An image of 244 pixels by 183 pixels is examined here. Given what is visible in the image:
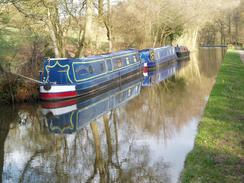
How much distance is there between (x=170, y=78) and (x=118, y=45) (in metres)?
7.20

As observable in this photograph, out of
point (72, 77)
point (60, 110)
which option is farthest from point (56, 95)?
point (60, 110)

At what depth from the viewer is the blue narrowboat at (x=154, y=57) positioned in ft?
76.1

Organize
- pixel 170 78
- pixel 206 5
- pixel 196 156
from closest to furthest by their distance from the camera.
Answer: pixel 196 156 → pixel 170 78 → pixel 206 5

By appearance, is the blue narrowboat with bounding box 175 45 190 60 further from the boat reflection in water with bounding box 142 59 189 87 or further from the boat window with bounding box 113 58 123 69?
the boat window with bounding box 113 58 123 69

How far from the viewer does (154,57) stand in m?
24.1

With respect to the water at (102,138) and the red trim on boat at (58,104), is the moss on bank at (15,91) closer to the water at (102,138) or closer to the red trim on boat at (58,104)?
the water at (102,138)

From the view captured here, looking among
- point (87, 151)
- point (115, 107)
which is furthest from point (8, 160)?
point (115, 107)

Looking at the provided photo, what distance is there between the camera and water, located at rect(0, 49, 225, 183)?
671 cm

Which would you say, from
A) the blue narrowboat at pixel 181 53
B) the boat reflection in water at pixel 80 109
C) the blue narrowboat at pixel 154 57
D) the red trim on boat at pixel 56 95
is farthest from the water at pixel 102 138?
the blue narrowboat at pixel 181 53

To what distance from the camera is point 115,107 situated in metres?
12.7

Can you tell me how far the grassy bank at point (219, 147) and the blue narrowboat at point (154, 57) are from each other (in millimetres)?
12200

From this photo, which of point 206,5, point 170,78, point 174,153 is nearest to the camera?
point 174,153

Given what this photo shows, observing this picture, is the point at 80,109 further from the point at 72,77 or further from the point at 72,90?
the point at 72,77

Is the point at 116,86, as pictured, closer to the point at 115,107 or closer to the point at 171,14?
the point at 115,107
